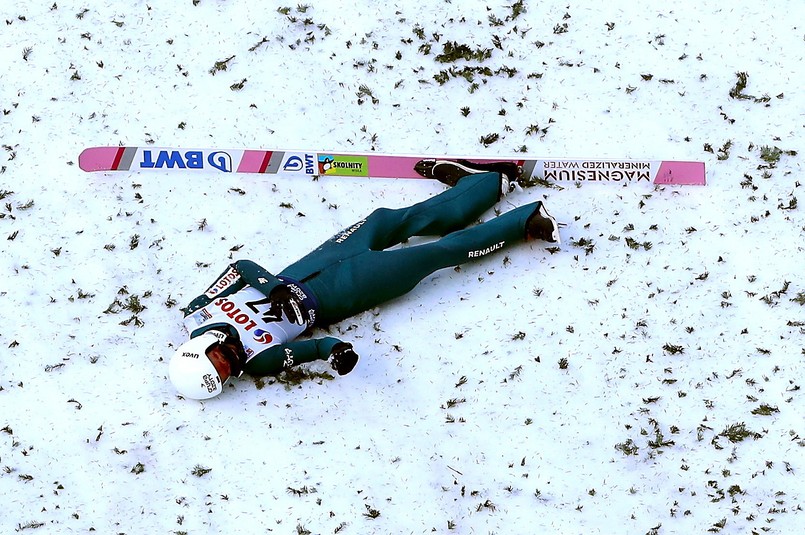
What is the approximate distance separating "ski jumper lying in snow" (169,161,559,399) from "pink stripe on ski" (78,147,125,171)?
187cm

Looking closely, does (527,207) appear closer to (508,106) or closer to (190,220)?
(508,106)

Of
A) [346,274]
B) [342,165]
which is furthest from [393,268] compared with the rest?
[342,165]

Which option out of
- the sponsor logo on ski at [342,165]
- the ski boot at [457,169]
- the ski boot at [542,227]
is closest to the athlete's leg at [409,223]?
the ski boot at [457,169]

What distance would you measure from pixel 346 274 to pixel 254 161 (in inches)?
67.1

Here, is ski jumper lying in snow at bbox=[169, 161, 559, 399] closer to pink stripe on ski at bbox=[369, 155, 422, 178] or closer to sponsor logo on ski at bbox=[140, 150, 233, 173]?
pink stripe on ski at bbox=[369, 155, 422, 178]

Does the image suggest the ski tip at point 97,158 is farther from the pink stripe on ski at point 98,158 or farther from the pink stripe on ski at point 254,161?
the pink stripe on ski at point 254,161

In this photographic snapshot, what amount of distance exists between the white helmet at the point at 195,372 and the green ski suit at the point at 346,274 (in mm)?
246

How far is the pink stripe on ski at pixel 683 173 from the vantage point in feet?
28.6

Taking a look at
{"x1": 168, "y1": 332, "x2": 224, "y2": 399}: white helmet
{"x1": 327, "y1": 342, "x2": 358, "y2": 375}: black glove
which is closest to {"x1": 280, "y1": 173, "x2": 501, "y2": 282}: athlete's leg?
{"x1": 327, "y1": 342, "x2": 358, "y2": 375}: black glove

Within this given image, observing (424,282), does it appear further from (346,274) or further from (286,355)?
(286,355)

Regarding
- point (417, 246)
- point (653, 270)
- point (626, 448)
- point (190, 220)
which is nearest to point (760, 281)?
point (653, 270)

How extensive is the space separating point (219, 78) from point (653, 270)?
4.20 m

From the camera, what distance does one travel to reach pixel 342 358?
7059mm

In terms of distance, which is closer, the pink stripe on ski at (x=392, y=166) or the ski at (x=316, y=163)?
the ski at (x=316, y=163)
